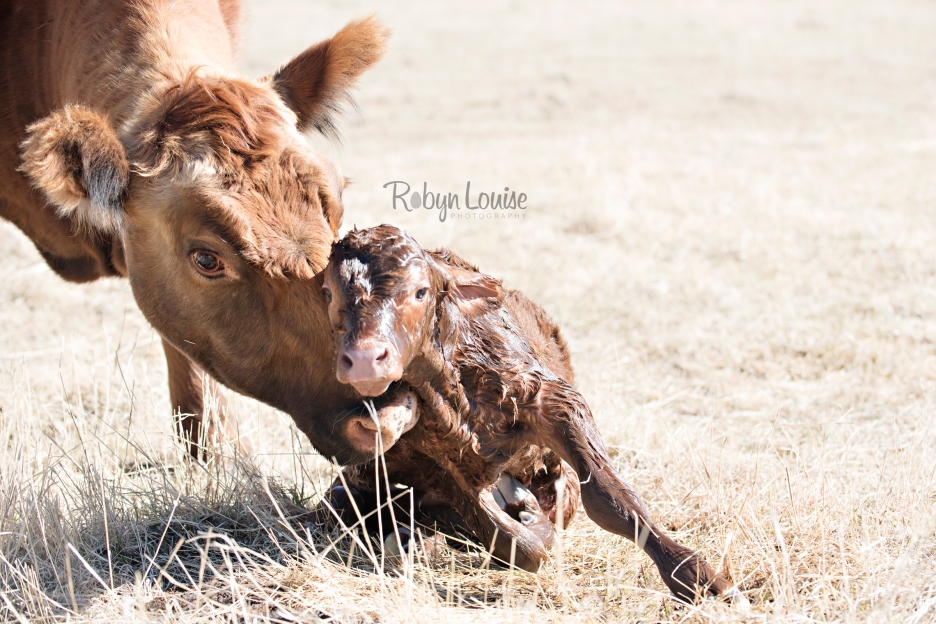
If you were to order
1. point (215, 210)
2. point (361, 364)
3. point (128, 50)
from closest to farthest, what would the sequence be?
point (361, 364)
point (215, 210)
point (128, 50)

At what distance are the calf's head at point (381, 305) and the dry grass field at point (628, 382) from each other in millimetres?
566

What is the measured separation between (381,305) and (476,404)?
0.53m

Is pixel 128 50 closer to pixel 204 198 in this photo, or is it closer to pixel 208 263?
pixel 204 198

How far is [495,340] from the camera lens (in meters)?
2.79

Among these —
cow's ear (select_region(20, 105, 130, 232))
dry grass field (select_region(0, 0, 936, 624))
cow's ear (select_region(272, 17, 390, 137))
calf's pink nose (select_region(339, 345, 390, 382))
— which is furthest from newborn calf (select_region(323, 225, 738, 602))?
cow's ear (select_region(272, 17, 390, 137))

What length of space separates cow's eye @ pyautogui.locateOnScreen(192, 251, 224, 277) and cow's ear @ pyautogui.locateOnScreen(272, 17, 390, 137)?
1.11m

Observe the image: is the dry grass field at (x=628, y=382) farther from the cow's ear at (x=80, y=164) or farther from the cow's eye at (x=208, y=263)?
the cow's ear at (x=80, y=164)

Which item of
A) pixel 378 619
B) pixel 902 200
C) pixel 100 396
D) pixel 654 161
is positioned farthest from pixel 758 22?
pixel 378 619

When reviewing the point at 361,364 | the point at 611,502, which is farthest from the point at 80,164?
the point at 611,502

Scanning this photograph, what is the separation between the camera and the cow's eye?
288 cm

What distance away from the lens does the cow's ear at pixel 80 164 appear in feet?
9.14

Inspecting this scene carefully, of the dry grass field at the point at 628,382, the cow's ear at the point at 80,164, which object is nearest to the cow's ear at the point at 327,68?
the dry grass field at the point at 628,382

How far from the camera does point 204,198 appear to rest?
2844mm

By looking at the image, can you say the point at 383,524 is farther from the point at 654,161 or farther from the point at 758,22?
the point at 758,22
